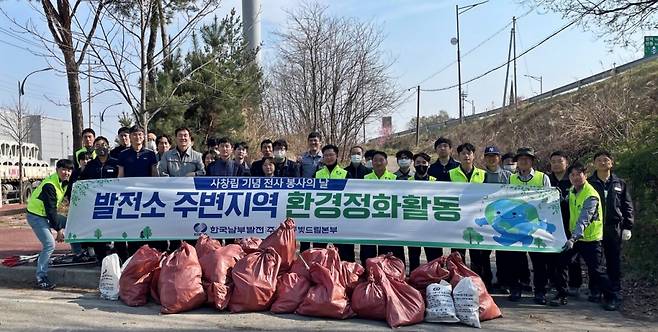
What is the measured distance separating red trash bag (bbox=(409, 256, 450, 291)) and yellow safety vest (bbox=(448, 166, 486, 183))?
1553 millimetres

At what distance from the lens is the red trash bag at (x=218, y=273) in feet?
19.9

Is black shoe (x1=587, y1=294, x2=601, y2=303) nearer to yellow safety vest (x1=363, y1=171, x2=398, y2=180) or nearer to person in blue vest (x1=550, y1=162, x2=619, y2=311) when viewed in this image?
person in blue vest (x1=550, y1=162, x2=619, y2=311)

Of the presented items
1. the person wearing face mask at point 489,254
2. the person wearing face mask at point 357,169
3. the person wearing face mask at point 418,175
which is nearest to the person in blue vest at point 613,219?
the person wearing face mask at point 489,254

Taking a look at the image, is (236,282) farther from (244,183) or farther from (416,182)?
(416,182)

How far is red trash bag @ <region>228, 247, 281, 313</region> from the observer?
6016mm

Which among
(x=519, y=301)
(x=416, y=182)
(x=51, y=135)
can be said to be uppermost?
(x=51, y=135)

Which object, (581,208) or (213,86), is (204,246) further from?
(213,86)

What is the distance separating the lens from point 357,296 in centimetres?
592

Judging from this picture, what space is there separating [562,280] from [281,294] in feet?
10.7

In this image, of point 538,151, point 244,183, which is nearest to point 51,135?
point 538,151

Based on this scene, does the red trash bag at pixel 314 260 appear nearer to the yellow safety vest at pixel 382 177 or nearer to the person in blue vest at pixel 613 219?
the yellow safety vest at pixel 382 177

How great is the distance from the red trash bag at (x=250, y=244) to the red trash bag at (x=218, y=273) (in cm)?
10

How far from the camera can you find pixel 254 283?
6.02 meters

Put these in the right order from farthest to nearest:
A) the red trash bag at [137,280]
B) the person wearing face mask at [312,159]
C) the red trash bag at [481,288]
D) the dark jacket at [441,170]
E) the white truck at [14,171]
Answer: the white truck at [14,171] → the person wearing face mask at [312,159] → the dark jacket at [441,170] → the red trash bag at [137,280] → the red trash bag at [481,288]
